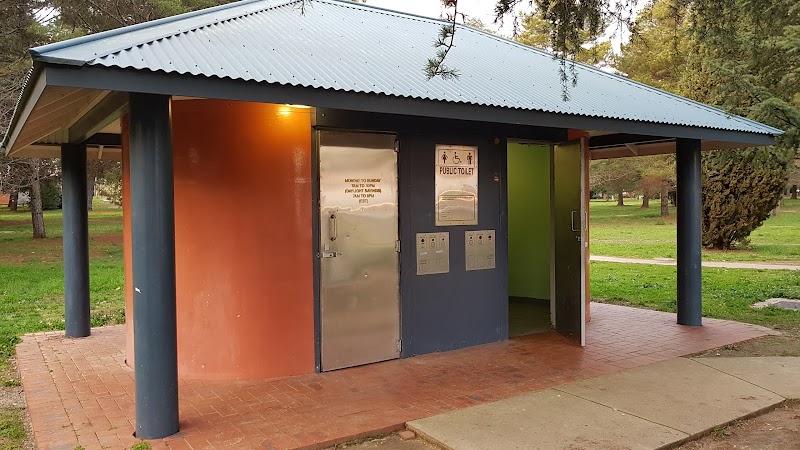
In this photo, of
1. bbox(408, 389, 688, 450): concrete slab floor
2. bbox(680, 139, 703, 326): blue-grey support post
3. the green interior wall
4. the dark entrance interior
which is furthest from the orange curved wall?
bbox(680, 139, 703, 326): blue-grey support post

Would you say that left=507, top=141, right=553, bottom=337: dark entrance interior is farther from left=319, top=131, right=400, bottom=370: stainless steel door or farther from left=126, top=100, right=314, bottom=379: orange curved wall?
left=126, top=100, right=314, bottom=379: orange curved wall

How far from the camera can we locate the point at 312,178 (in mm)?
6402

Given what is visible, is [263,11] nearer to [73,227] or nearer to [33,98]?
[33,98]

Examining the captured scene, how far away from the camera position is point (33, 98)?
472 centimetres

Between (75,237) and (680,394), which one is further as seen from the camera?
(75,237)

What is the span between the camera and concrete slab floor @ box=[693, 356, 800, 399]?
604cm

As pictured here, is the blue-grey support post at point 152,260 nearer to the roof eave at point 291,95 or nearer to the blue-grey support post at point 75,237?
the roof eave at point 291,95

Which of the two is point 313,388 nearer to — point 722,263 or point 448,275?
point 448,275

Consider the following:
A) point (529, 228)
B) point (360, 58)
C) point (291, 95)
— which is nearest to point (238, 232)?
point (291, 95)

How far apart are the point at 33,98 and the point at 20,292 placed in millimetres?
9598

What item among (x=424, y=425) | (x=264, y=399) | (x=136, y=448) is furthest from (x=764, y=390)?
(x=136, y=448)

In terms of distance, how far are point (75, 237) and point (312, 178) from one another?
13.2 feet

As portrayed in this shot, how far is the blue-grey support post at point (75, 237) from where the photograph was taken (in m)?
8.32

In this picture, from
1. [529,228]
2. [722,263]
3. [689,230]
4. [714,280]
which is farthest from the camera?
[722,263]
